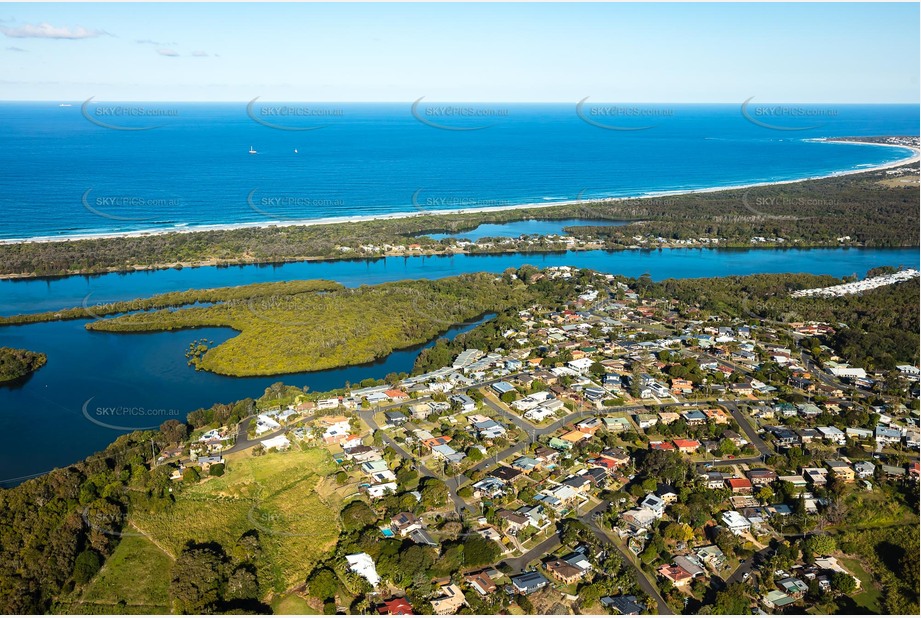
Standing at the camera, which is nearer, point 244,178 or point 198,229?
point 198,229

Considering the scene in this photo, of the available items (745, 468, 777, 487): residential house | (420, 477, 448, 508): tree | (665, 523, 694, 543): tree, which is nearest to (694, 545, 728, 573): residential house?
(665, 523, 694, 543): tree

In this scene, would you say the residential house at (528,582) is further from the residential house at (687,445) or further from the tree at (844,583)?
the residential house at (687,445)

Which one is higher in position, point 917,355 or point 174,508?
point 917,355

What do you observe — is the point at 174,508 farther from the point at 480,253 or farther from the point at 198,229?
the point at 198,229

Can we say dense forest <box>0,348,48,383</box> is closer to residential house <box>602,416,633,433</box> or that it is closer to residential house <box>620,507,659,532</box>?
residential house <box>602,416,633,433</box>

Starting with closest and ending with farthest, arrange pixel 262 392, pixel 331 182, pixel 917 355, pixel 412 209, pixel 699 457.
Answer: pixel 699 457 < pixel 262 392 < pixel 917 355 < pixel 412 209 < pixel 331 182

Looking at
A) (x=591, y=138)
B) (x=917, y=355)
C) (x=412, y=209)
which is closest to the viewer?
(x=917, y=355)

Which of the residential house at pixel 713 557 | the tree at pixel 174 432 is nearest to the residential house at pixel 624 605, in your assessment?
the residential house at pixel 713 557

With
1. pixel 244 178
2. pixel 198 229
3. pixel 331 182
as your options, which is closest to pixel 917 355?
pixel 198 229
